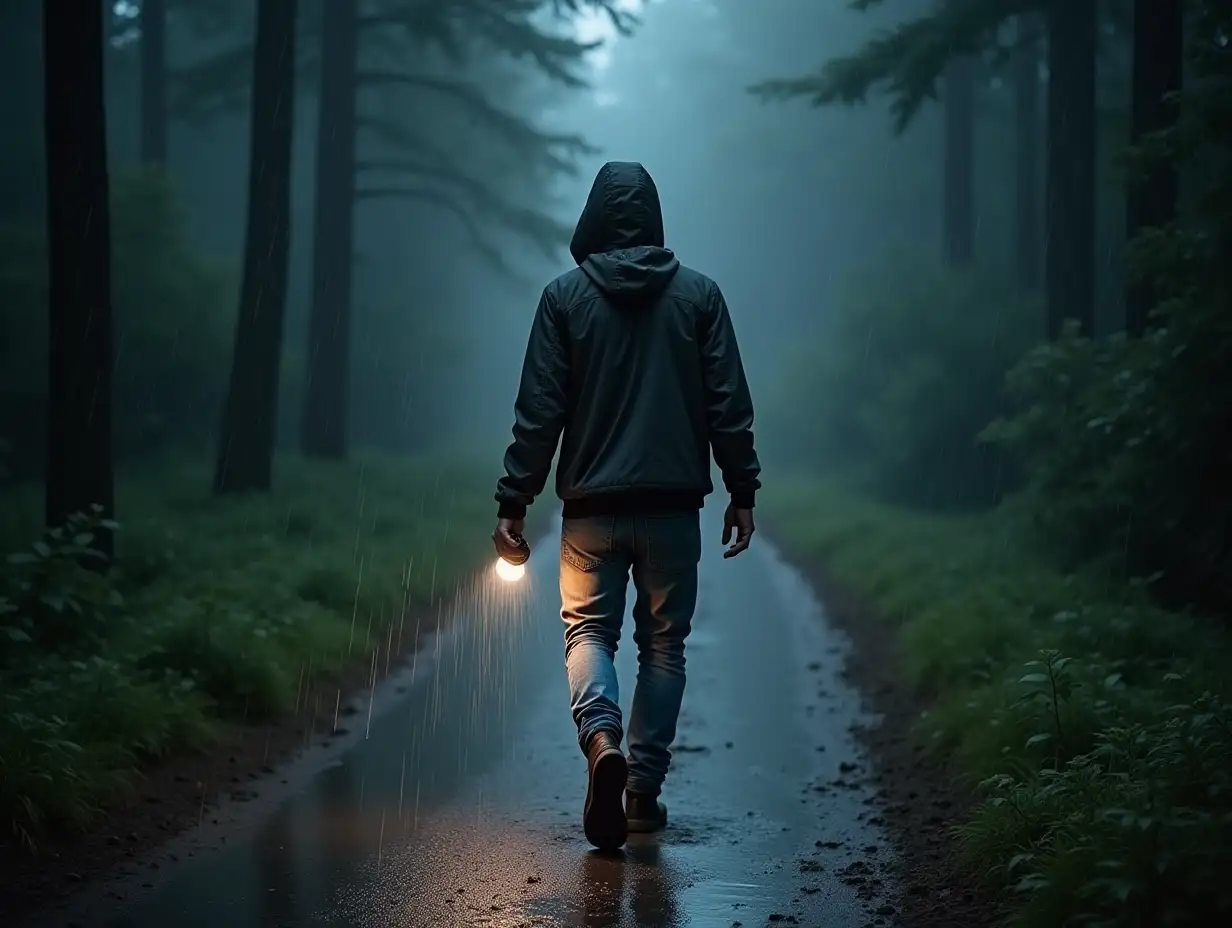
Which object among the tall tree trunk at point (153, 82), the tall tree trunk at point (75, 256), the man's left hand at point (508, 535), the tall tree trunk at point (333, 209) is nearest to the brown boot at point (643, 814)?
the man's left hand at point (508, 535)

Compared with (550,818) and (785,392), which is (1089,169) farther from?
(785,392)

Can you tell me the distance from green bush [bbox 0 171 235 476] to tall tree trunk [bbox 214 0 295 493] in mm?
4874

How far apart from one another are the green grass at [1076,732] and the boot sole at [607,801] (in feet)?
4.20

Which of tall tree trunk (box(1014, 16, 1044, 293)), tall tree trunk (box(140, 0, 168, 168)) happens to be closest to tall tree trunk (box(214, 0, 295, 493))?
tall tree trunk (box(140, 0, 168, 168))

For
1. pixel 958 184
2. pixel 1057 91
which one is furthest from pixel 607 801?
pixel 958 184

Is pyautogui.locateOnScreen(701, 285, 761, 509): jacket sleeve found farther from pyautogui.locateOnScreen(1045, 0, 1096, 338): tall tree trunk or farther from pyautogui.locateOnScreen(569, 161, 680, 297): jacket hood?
pyautogui.locateOnScreen(1045, 0, 1096, 338): tall tree trunk

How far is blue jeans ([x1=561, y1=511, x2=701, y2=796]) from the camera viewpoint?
5.38 m

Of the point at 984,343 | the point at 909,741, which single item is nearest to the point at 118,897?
the point at 909,741

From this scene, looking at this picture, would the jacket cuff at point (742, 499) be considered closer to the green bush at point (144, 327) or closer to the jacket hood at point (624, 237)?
the jacket hood at point (624, 237)

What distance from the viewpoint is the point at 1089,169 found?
15.0 meters

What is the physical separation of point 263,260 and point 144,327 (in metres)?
6.04

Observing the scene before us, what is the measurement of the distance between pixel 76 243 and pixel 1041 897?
328 inches

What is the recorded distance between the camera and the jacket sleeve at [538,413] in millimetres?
5375

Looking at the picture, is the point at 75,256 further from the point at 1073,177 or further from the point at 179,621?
the point at 1073,177
